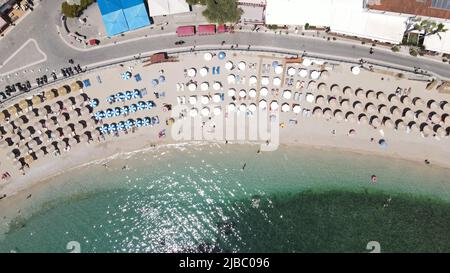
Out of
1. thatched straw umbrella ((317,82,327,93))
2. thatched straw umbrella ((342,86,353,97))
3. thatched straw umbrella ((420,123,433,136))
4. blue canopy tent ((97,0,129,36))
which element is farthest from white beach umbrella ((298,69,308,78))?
blue canopy tent ((97,0,129,36))

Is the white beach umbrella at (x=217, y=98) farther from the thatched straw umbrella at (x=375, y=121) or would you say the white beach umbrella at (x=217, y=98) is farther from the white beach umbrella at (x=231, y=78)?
the thatched straw umbrella at (x=375, y=121)

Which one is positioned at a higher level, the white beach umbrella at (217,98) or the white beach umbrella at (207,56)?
the white beach umbrella at (207,56)

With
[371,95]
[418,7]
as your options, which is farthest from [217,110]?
[418,7]

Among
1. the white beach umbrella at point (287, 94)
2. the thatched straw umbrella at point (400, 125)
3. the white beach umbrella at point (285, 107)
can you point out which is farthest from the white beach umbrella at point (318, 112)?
the thatched straw umbrella at point (400, 125)

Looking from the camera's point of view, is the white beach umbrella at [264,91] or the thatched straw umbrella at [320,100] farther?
the white beach umbrella at [264,91]

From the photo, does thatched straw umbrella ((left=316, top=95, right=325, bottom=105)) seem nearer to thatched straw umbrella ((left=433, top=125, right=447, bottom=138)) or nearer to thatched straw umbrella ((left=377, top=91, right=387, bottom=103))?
thatched straw umbrella ((left=377, top=91, right=387, bottom=103))

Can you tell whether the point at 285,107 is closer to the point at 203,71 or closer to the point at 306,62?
the point at 306,62
